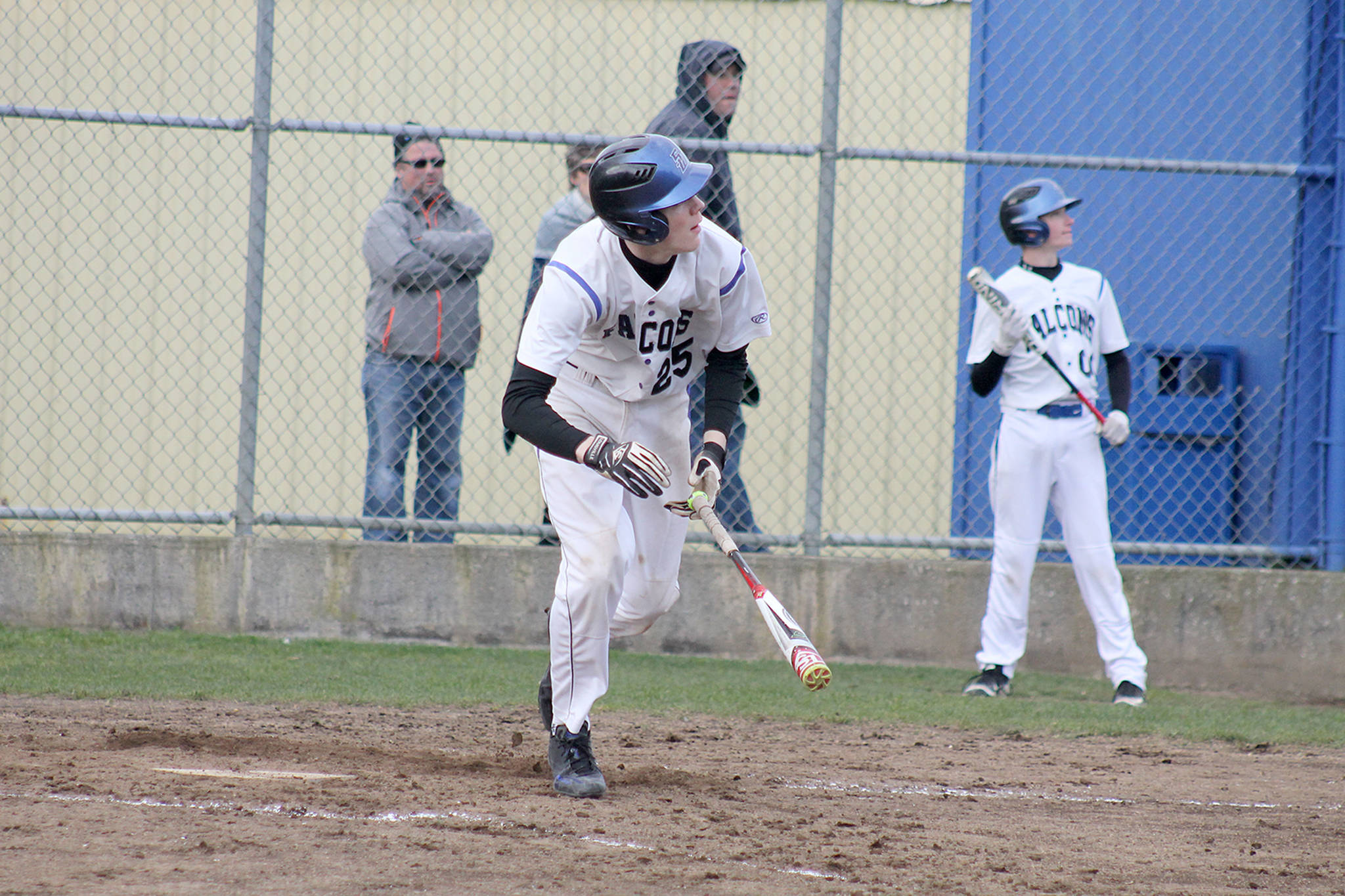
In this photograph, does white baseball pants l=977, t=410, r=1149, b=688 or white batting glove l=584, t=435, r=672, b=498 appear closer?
white batting glove l=584, t=435, r=672, b=498

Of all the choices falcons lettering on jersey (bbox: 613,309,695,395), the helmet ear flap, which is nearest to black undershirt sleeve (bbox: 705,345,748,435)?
falcons lettering on jersey (bbox: 613,309,695,395)

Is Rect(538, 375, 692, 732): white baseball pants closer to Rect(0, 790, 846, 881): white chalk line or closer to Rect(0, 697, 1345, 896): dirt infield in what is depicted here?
Rect(0, 697, 1345, 896): dirt infield

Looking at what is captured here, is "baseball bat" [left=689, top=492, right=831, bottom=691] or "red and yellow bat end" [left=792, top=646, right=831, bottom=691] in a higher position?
"baseball bat" [left=689, top=492, right=831, bottom=691]

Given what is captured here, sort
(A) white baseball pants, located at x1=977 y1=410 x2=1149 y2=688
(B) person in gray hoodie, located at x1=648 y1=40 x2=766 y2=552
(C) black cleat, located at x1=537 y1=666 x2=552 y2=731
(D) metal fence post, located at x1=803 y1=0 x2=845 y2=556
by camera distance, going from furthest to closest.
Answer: (D) metal fence post, located at x1=803 y1=0 x2=845 y2=556 → (B) person in gray hoodie, located at x1=648 y1=40 x2=766 y2=552 → (A) white baseball pants, located at x1=977 y1=410 x2=1149 y2=688 → (C) black cleat, located at x1=537 y1=666 x2=552 y2=731

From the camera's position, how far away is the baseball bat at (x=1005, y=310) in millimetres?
5750

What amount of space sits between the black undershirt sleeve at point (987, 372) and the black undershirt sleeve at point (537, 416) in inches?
105

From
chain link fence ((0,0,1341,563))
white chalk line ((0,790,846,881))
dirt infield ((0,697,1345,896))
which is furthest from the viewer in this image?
chain link fence ((0,0,1341,563))

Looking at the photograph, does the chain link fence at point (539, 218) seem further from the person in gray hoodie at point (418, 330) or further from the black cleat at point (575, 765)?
the black cleat at point (575, 765)

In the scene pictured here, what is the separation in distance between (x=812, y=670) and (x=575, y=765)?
742mm

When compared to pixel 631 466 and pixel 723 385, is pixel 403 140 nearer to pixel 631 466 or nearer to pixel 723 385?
pixel 723 385

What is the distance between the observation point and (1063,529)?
5887 mm

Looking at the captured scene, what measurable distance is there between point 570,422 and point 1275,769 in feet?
8.70

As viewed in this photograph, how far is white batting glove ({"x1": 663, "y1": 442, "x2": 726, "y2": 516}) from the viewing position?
3.96 meters

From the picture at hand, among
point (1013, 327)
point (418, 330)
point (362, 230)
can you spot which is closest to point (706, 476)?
point (1013, 327)
